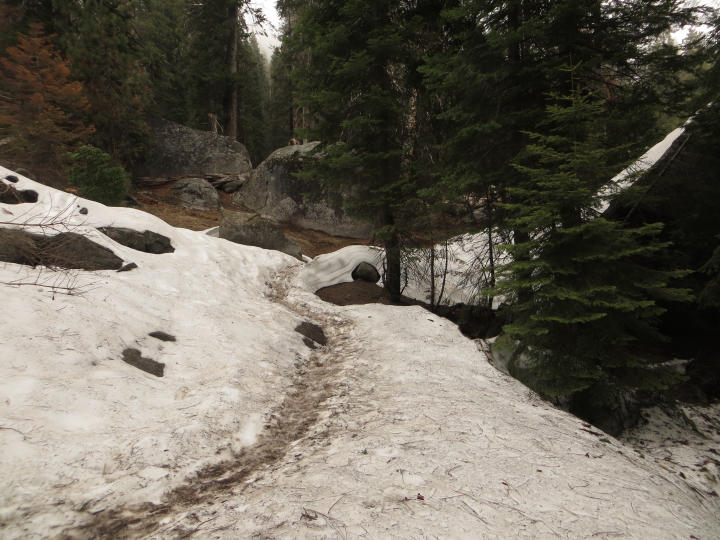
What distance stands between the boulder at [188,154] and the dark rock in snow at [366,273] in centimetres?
1461

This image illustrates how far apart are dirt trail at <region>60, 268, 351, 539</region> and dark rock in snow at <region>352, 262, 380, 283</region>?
526cm

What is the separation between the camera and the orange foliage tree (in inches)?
456

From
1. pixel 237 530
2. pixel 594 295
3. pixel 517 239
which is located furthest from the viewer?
pixel 517 239

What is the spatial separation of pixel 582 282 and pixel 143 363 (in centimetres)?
594

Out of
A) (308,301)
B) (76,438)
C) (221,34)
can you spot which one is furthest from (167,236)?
(221,34)

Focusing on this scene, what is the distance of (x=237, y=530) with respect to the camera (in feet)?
6.95

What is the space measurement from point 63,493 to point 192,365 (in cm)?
241

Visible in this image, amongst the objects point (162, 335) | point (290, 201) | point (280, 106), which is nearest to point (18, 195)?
point (162, 335)

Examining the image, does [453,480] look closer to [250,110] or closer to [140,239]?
[140,239]

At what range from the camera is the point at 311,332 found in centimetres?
725

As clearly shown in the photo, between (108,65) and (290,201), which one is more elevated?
(108,65)

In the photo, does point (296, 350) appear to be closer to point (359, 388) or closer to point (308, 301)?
point (359, 388)

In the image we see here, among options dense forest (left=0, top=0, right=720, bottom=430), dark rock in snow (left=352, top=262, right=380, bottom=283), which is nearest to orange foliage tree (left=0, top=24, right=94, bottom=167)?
dense forest (left=0, top=0, right=720, bottom=430)

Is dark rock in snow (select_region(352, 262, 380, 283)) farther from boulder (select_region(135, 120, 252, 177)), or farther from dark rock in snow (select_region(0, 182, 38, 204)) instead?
boulder (select_region(135, 120, 252, 177))
